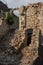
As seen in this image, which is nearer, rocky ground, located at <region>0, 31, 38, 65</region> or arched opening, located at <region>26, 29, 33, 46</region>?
rocky ground, located at <region>0, 31, 38, 65</region>

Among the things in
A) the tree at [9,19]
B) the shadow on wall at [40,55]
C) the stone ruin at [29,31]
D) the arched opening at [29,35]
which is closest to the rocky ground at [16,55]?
the stone ruin at [29,31]

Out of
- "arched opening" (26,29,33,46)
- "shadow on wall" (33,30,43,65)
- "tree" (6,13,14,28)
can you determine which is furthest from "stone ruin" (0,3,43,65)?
"tree" (6,13,14,28)

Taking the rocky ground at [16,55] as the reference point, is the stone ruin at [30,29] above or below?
above

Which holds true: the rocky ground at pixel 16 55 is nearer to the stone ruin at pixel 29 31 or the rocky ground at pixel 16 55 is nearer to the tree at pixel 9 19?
the stone ruin at pixel 29 31

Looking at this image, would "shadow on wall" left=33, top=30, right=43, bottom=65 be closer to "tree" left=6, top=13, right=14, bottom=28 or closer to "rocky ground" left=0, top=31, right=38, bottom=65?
"rocky ground" left=0, top=31, right=38, bottom=65

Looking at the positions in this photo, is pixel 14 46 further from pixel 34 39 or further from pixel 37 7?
pixel 37 7

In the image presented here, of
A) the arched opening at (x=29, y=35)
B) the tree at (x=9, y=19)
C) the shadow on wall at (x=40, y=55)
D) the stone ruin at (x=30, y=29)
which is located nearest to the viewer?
the shadow on wall at (x=40, y=55)

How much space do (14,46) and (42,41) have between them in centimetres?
250

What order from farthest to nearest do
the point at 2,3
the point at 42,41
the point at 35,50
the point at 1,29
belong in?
the point at 2,3 < the point at 1,29 < the point at 42,41 < the point at 35,50

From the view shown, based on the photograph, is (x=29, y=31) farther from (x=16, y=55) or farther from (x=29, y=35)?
(x=16, y=55)

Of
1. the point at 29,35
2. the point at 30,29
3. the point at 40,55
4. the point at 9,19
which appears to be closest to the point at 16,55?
the point at 40,55

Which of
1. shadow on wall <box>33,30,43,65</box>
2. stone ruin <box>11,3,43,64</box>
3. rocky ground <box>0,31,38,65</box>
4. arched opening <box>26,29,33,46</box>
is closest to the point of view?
rocky ground <box>0,31,38,65</box>

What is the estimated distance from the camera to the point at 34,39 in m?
A: 29.9

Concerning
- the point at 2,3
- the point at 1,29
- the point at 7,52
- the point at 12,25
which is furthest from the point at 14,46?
the point at 2,3
